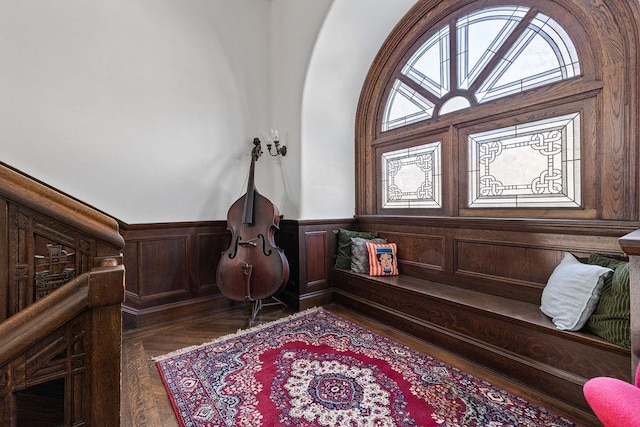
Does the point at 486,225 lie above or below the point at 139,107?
below

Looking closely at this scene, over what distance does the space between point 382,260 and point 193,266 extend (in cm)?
193

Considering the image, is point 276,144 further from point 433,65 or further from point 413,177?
point 433,65

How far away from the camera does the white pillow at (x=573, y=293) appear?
60.2 inches

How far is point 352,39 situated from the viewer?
292 cm

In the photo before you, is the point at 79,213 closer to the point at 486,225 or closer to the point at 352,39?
the point at 486,225

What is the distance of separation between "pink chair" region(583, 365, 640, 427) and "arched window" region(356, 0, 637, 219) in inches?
60.6

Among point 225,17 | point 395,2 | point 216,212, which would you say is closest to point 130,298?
point 216,212

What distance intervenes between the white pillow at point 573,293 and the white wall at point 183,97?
2.07m

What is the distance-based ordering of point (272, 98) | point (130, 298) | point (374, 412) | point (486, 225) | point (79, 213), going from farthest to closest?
point (272, 98) < point (130, 298) < point (486, 225) < point (374, 412) < point (79, 213)

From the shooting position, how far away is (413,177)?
9.64 ft

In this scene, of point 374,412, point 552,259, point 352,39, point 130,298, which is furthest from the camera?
point 352,39

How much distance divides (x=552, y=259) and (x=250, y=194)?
2400 mm

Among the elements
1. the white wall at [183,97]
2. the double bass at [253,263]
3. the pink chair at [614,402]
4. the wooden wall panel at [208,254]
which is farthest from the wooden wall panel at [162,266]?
the pink chair at [614,402]

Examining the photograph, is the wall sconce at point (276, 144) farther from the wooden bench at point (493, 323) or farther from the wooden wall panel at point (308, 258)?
the wooden bench at point (493, 323)
